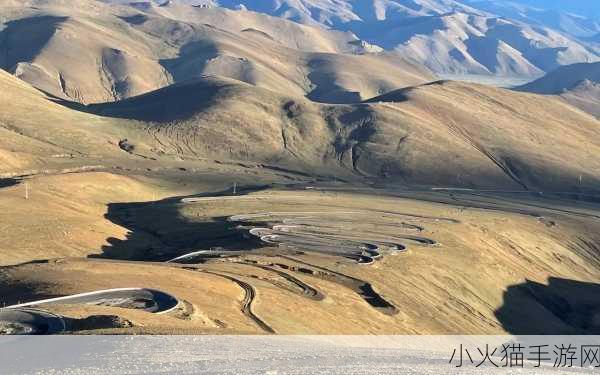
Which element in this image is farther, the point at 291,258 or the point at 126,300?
the point at 291,258

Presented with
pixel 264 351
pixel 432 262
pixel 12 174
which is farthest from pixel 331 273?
pixel 12 174

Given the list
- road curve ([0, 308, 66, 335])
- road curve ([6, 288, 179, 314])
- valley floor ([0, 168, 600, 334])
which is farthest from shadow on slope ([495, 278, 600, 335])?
road curve ([0, 308, 66, 335])

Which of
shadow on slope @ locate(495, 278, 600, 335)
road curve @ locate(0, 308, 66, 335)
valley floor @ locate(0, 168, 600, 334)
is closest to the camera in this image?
road curve @ locate(0, 308, 66, 335)

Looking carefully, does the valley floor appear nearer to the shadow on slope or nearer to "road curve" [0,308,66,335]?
the shadow on slope

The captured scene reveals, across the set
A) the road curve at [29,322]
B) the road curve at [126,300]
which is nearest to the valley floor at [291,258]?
the road curve at [126,300]

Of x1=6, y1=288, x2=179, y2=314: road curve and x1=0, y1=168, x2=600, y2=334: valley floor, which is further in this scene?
x1=0, y1=168, x2=600, y2=334: valley floor

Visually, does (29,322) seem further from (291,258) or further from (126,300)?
(291,258)

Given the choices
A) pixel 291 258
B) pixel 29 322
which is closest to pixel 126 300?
pixel 29 322

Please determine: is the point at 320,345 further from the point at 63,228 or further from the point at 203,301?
the point at 63,228
